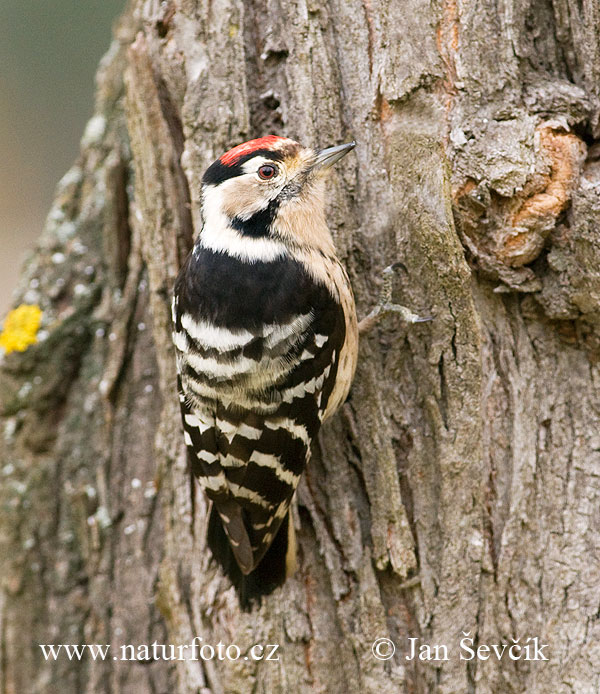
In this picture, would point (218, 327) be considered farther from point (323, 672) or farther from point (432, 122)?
point (323, 672)

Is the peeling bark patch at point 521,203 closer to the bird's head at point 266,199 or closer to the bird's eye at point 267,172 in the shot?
the bird's head at point 266,199

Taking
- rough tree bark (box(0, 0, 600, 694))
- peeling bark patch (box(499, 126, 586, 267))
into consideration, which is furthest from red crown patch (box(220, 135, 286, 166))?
peeling bark patch (box(499, 126, 586, 267))

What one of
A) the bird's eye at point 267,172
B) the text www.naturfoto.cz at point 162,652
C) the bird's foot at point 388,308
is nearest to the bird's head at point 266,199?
the bird's eye at point 267,172

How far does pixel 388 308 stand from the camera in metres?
3.04

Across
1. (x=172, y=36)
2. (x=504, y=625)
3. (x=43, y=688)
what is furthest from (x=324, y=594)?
(x=172, y=36)

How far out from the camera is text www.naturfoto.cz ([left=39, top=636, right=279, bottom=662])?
10.4 feet

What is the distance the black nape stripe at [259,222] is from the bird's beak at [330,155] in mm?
291

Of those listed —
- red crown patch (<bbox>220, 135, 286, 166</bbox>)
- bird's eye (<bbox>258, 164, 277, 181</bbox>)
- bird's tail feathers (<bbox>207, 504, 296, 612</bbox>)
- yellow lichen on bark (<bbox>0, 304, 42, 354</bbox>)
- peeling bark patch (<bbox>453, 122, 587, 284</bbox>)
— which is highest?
red crown patch (<bbox>220, 135, 286, 166</bbox>)

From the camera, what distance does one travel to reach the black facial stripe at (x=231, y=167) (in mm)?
3020

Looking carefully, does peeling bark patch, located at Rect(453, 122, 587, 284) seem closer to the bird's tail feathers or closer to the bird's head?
the bird's head

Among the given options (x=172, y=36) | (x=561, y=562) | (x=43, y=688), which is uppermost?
(x=172, y=36)

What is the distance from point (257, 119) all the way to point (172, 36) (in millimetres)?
493

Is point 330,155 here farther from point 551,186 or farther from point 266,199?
point 551,186

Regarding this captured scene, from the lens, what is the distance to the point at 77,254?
158 inches
